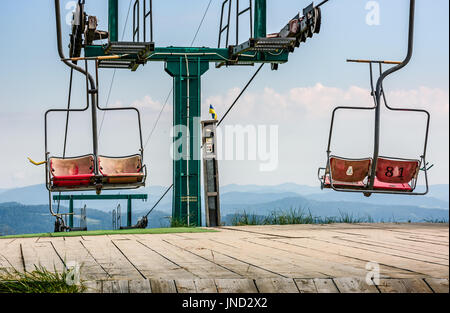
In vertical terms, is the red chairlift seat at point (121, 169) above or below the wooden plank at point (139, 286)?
above

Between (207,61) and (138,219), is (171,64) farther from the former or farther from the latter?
(138,219)

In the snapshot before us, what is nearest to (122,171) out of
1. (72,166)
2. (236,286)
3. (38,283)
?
(72,166)

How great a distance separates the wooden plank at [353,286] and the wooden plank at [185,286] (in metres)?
0.66

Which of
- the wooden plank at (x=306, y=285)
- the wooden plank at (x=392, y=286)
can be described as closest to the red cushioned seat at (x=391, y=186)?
the wooden plank at (x=392, y=286)

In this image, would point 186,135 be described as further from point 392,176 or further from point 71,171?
point 392,176

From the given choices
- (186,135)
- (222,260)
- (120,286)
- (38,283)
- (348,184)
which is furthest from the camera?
(186,135)

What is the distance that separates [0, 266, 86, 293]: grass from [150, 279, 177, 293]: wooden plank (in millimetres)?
318

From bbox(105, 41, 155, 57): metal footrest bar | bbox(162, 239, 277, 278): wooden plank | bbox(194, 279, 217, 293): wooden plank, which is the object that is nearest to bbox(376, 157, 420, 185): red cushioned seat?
bbox(162, 239, 277, 278): wooden plank

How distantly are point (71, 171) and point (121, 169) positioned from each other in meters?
0.45

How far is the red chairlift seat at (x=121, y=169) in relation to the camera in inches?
250

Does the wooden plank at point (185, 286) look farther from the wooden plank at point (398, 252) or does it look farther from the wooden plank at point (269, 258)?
the wooden plank at point (398, 252)

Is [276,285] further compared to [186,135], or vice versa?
[186,135]

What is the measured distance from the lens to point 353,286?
3.50 metres

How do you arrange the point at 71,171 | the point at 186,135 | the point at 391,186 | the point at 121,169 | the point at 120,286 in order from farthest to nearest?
the point at 186,135, the point at 121,169, the point at 71,171, the point at 391,186, the point at 120,286
